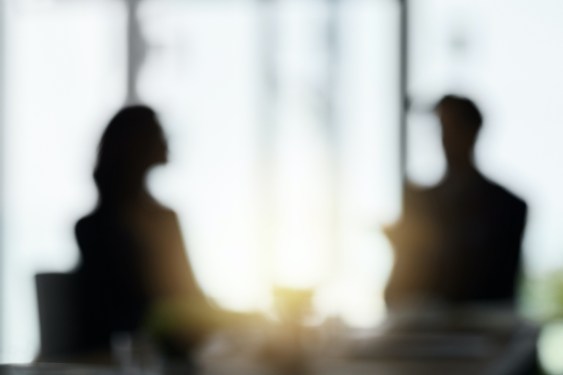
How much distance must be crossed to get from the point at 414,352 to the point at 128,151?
4.07 feet

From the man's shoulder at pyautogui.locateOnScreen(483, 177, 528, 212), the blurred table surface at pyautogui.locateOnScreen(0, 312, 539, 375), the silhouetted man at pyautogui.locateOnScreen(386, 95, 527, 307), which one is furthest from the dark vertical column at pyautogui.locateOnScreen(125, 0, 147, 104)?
the blurred table surface at pyautogui.locateOnScreen(0, 312, 539, 375)

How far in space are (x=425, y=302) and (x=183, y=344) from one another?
4.74 ft

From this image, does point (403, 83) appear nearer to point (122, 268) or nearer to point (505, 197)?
point (505, 197)

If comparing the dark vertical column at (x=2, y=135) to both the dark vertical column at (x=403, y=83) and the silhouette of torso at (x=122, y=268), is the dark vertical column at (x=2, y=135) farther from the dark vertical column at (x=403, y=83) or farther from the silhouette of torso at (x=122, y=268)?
the silhouette of torso at (x=122, y=268)

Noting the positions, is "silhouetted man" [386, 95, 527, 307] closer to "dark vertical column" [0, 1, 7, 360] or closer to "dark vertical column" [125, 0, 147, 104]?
"dark vertical column" [125, 0, 147, 104]

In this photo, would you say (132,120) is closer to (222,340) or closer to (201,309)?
(222,340)

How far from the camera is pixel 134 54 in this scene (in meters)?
6.31

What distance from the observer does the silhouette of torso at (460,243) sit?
154 inches

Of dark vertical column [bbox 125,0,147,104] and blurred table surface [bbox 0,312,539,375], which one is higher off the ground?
dark vertical column [bbox 125,0,147,104]

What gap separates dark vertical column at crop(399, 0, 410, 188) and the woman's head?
8.95ft

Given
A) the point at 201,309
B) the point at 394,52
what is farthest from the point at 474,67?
the point at 201,309

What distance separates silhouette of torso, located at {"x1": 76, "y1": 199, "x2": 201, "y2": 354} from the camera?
11.1ft

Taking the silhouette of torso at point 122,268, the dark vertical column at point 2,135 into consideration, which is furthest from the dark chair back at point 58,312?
the dark vertical column at point 2,135

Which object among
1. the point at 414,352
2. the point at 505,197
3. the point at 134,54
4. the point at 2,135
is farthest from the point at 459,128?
the point at 2,135
